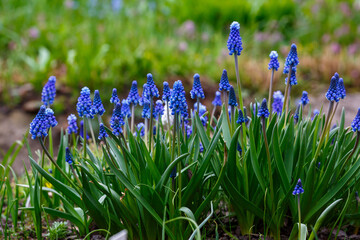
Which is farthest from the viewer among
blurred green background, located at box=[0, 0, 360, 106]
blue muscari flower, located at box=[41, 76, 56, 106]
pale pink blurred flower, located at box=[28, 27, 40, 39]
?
pale pink blurred flower, located at box=[28, 27, 40, 39]

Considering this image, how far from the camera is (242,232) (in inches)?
114

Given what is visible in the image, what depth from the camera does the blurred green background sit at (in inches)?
267

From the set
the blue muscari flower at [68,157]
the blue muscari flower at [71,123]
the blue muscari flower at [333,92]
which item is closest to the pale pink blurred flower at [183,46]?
the blue muscari flower at [71,123]

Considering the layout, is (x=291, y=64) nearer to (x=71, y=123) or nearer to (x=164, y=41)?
(x=71, y=123)

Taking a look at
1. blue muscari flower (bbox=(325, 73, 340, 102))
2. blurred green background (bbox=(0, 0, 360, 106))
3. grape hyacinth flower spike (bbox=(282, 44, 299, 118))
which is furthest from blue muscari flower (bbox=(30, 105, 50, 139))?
blurred green background (bbox=(0, 0, 360, 106))

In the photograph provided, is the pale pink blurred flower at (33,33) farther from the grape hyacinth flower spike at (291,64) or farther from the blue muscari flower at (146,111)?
the grape hyacinth flower spike at (291,64)

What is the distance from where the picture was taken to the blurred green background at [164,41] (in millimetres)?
6789

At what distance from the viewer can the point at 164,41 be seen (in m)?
7.93

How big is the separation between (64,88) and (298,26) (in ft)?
15.9

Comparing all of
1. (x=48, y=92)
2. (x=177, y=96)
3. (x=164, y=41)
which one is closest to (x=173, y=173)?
(x=177, y=96)

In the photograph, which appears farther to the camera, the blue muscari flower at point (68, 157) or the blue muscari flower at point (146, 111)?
the blue muscari flower at point (146, 111)

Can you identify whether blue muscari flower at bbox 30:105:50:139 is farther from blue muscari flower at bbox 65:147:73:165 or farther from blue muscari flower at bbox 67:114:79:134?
blue muscari flower at bbox 67:114:79:134

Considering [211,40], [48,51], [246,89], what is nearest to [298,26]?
[211,40]

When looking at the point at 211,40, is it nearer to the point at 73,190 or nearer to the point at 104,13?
the point at 104,13
